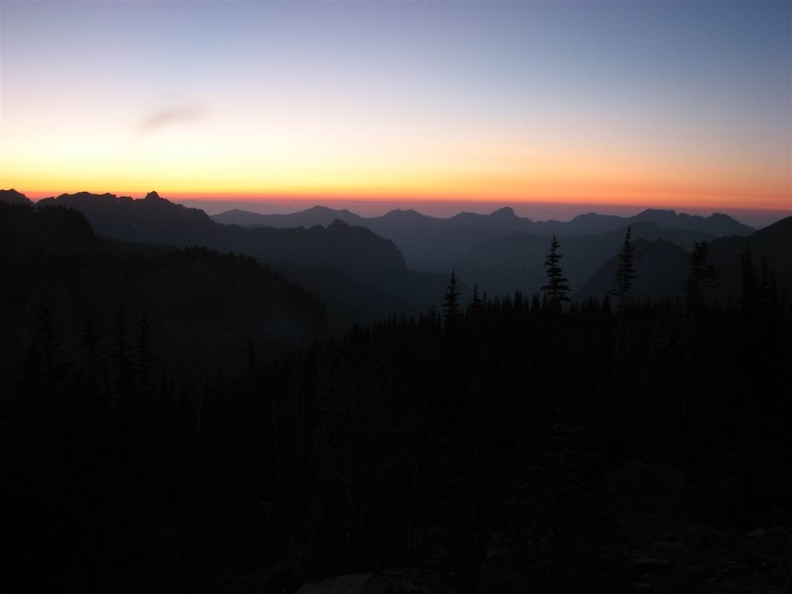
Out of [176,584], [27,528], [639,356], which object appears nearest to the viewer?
[176,584]

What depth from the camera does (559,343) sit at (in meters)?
38.6

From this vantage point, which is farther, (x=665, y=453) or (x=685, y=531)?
(x=665, y=453)

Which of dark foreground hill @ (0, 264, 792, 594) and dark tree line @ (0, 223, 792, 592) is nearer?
dark foreground hill @ (0, 264, 792, 594)

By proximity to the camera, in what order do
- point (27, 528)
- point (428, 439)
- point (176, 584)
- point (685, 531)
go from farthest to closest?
point (27, 528), point (428, 439), point (176, 584), point (685, 531)

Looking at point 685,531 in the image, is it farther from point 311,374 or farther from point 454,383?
point 311,374

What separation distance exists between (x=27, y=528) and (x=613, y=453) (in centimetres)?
3184

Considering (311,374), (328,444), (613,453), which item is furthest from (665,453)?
(311,374)

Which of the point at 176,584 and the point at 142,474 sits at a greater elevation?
the point at 176,584

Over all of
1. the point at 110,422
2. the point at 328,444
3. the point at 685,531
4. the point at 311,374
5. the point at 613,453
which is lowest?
the point at 311,374

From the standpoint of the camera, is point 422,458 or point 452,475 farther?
point 452,475

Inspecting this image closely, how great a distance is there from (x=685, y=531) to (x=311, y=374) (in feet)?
250

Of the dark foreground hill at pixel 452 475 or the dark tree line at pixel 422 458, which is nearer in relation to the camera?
the dark foreground hill at pixel 452 475

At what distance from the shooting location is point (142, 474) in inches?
1711

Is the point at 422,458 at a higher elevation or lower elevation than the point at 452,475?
higher
